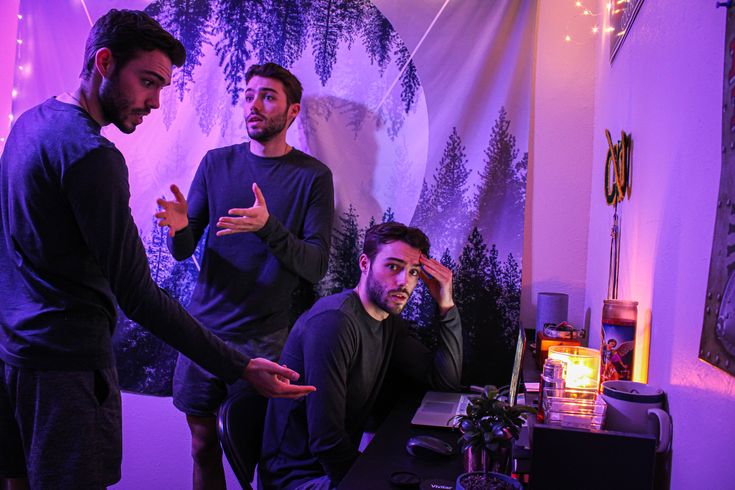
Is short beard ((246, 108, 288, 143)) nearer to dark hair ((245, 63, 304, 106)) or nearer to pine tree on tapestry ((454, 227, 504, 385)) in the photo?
dark hair ((245, 63, 304, 106))

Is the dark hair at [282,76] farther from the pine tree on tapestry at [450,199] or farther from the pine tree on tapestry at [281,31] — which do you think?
the pine tree on tapestry at [450,199]

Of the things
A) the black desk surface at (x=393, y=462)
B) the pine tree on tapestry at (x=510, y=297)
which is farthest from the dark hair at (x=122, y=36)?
the pine tree on tapestry at (x=510, y=297)

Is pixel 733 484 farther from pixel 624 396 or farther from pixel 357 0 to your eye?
pixel 357 0

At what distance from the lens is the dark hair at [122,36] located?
1.46m

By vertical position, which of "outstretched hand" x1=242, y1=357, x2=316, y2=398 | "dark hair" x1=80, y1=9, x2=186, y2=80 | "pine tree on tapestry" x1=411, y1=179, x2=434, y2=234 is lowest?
"outstretched hand" x1=242, y1=357, x2=316, y2=398

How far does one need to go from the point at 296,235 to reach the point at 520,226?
89cm

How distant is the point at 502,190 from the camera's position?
2.47 metres

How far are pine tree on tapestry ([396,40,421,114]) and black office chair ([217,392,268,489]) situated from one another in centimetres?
138

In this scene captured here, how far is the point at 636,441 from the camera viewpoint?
0.85 m

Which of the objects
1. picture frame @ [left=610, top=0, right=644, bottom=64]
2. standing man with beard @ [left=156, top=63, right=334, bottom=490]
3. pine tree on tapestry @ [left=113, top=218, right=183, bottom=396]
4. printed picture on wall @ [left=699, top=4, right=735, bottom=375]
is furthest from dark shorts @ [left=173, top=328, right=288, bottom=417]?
printed picture on wall @ [left=699, top=4, right=735, bottom=375]

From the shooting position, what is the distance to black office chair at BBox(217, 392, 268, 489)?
157cm

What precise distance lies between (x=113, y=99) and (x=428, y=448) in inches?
44.4

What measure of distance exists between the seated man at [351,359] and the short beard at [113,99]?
0.77 m

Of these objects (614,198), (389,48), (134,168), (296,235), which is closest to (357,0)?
(389,48)
